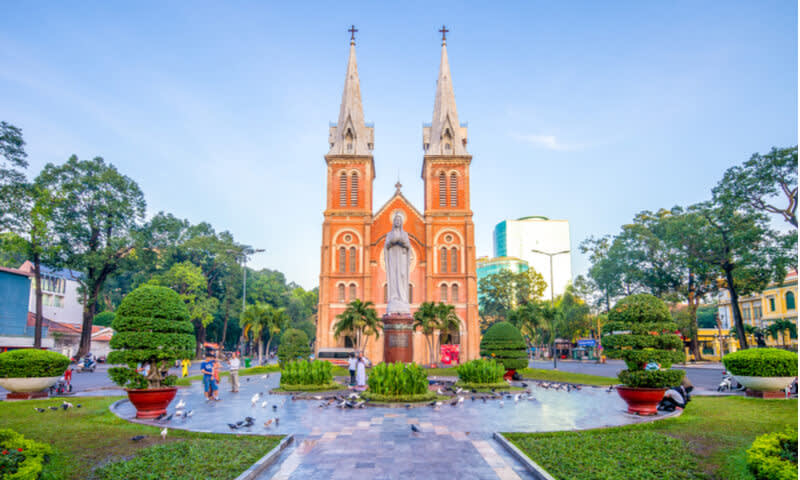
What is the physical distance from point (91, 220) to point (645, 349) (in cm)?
3769

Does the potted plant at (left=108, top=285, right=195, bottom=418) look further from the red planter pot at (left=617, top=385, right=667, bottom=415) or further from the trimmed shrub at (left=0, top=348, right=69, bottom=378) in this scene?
the red planter pot at (left=617, top=385, right=667, bottom=415)

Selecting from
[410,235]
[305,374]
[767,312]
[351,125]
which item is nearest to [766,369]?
[305,374]

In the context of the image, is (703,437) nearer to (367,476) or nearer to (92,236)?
(367,476)

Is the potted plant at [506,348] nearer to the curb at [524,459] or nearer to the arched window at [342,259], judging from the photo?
the curb at [524,459]

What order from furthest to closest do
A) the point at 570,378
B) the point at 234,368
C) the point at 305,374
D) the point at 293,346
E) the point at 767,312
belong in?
1. the point at 767,312
2. the point at 293,346
3. the point at 570,378
4. the point at 234,368
5. the point at 305,374

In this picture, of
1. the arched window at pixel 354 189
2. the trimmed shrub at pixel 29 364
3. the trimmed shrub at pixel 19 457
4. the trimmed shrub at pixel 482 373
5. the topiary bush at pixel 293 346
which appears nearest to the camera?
the trimmed shrub at pixel 19 457

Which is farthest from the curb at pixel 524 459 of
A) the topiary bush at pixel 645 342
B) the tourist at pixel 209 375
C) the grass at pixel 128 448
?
the tourist at pixel 209 375

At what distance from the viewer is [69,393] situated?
59.0ft

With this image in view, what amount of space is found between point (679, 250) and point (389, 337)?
2811 cm

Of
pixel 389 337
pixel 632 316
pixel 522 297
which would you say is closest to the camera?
pixel 632 316

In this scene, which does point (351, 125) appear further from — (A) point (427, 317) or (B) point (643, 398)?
(B) point (643, 398)

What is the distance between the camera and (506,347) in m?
22.5

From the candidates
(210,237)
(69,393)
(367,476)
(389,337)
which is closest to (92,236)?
(210,237)

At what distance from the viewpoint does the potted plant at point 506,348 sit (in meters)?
22.2
